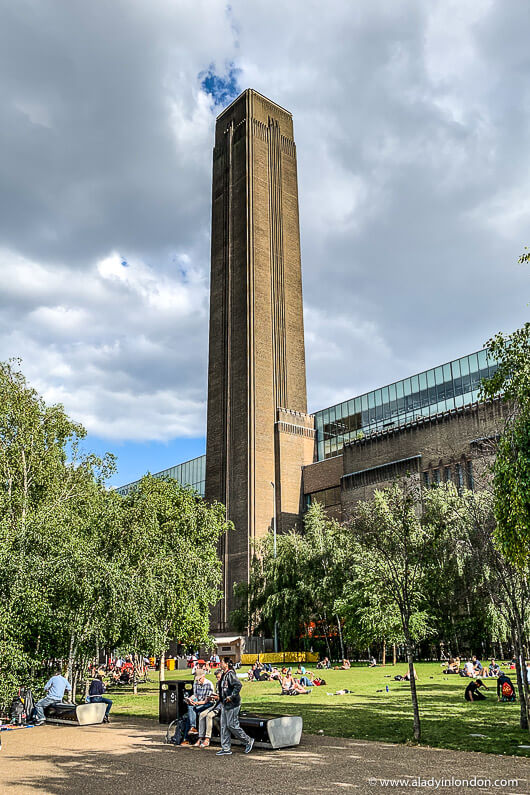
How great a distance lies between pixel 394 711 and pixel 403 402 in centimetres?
5440

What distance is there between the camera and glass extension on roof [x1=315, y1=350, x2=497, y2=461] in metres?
64.3

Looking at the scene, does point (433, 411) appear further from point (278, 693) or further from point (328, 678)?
point (278, 693)

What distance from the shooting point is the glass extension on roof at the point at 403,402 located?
64312 millimetres

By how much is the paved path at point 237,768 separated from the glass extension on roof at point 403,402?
50.7 meters

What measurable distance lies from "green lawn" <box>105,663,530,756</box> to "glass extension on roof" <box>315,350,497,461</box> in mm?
37600

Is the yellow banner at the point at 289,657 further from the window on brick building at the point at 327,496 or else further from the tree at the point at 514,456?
the tree at the point at 514,456

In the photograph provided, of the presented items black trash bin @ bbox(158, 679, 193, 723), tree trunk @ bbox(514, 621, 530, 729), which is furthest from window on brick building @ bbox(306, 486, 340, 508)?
tree trunk @ bbox(514, 621, 530, 729)

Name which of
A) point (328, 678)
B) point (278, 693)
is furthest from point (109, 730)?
point (328, 678)

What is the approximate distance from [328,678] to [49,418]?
19986 mm

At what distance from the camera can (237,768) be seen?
10.9m

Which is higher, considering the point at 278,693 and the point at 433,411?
the point at 433,411

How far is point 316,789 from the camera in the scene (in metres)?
9.18

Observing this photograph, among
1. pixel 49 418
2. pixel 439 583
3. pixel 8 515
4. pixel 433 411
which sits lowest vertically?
pixel 439 583

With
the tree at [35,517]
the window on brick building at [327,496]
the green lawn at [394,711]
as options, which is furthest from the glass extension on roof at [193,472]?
the green lawn at [394,711]
